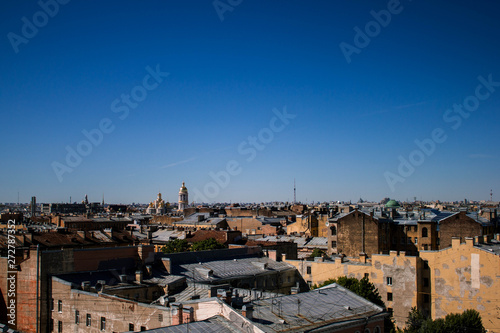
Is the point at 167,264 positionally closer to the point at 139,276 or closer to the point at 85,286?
the point at 139,276

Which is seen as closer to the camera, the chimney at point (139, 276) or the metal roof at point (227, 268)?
the chimney at point (139, 276)

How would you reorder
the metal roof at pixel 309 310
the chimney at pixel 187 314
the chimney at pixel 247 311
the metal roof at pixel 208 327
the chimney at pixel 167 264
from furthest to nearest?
the chimney at pixel 167 264 → the chimney at pixel 187 314 → the metal roof at pixel 309 310 → the chimney at pixel 247 311 → the metal roof at pixel 208 327

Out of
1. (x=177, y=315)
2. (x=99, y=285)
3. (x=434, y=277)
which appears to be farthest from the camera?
(x=434, y=277)

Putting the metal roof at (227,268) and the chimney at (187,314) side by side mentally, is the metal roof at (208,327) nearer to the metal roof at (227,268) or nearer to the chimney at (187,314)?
the chimney at (187,314)

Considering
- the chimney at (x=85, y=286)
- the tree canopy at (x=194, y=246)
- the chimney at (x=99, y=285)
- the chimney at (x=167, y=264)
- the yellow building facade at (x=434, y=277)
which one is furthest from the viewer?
the tree canopy at (x=194, y=246)

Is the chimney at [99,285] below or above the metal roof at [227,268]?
above

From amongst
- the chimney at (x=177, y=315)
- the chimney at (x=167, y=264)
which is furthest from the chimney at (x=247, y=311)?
the chimney at (x=167, y=264)

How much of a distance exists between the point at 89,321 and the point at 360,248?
4041 centimetres

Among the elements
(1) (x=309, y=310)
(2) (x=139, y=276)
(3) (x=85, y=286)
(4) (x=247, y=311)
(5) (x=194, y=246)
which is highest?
(4) (x=247, y=311)

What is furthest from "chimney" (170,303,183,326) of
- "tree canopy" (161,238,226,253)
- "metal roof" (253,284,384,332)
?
"tree canopy" (161,238,226,253)

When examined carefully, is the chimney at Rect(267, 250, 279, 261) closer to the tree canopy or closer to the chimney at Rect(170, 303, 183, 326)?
the tree canopy

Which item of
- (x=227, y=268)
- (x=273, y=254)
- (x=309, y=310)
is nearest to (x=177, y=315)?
(x=309, y=310)

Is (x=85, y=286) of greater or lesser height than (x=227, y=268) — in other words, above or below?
above

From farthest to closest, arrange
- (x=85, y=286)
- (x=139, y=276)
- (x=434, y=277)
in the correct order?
(x=434, y=277) < (x=139, y=276) < (x=85, y=286)
